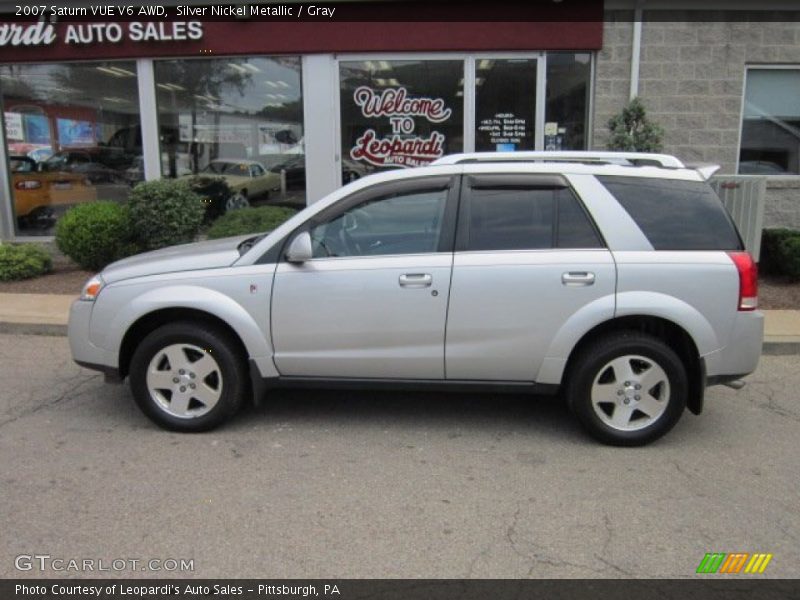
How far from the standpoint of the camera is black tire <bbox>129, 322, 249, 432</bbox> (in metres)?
4.25

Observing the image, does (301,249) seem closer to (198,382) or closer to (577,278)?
(198,382)

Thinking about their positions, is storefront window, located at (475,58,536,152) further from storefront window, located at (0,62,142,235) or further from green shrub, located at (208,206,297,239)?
storefront window, located at (0,62,142,235)

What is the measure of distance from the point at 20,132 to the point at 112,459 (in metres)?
8.67

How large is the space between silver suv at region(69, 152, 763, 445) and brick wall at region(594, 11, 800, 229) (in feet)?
18.5

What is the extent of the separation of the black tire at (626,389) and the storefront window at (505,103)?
6.20 m

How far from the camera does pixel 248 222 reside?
8.86 metres

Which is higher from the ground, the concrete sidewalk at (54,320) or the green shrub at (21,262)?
the green shrub at (21,262)

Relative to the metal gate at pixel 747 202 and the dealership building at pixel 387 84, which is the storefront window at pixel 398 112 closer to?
the dealership building at pixel 387 84

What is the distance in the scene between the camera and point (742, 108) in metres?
9.52

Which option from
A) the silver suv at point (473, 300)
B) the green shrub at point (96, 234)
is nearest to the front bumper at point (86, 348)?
the silver suv at point (473, 300)

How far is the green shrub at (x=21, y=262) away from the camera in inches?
352

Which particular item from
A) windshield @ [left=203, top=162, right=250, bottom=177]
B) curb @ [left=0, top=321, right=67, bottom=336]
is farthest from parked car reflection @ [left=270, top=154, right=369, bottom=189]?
curb @ [left=0, top=321, right=67, bottom=336]

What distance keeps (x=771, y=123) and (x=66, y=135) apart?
10.7 metres
